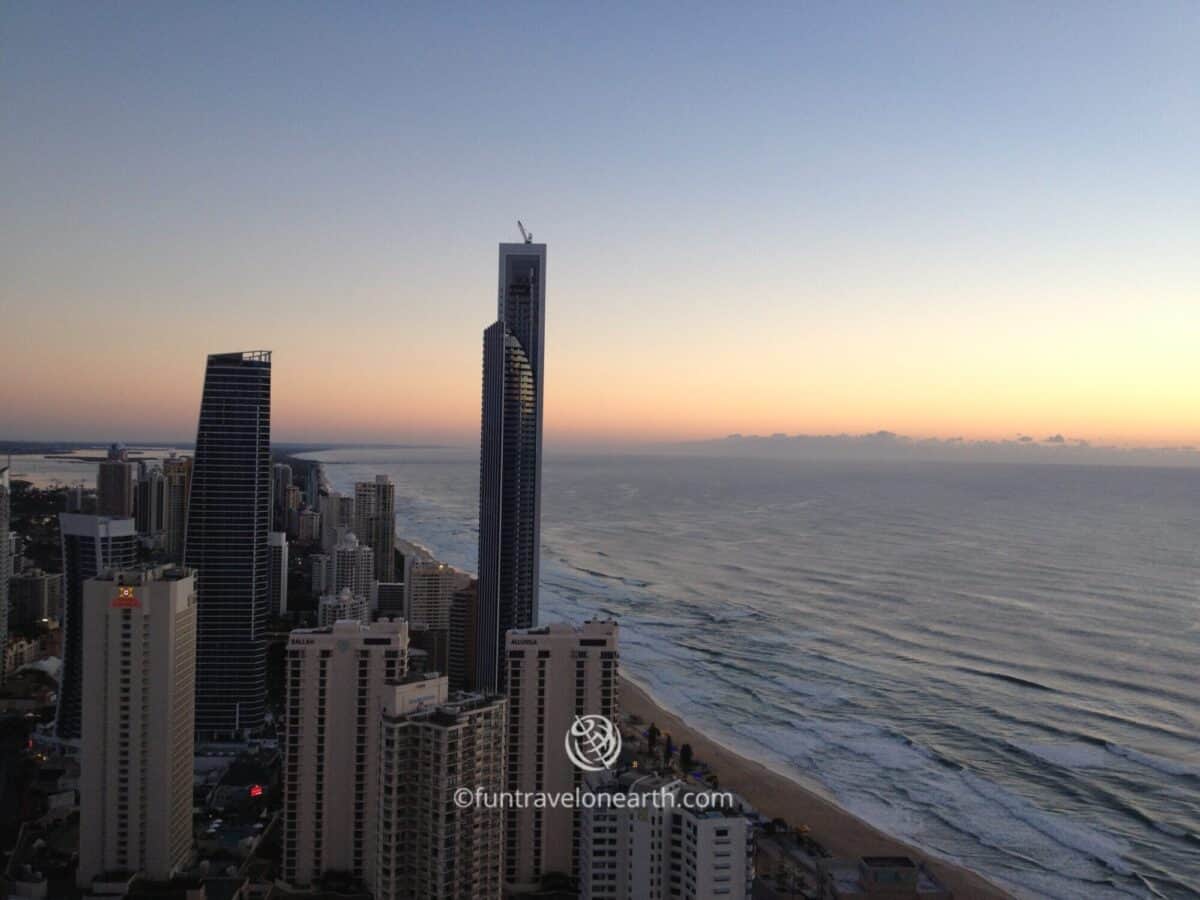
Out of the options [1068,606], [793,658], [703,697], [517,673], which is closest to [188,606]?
[517,673]

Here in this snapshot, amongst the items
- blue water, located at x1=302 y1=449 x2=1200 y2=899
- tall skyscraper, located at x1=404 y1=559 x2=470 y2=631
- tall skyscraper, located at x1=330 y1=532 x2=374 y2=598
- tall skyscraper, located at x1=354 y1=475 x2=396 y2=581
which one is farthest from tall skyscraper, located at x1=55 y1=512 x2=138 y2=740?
tall skyscraper, located at x1=354 y1=475 x2=396 y2=581

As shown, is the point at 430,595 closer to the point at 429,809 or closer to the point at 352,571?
the point at 352,571

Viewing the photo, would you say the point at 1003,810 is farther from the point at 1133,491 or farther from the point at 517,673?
the point at 1133,491

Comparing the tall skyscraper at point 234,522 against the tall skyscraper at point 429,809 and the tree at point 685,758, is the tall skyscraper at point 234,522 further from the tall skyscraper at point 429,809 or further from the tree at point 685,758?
the tall skyscraper at point 429,809

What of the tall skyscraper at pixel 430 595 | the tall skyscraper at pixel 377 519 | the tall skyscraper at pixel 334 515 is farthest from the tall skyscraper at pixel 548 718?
the tall skyscraper at pixel 334 515

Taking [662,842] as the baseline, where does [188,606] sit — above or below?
above

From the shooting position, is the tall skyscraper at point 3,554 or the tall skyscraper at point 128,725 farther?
the tall skyscraper at point 3,554

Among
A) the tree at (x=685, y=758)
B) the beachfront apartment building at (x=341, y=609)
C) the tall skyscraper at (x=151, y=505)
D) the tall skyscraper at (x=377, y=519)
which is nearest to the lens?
the tree at (x=685, y=758)
